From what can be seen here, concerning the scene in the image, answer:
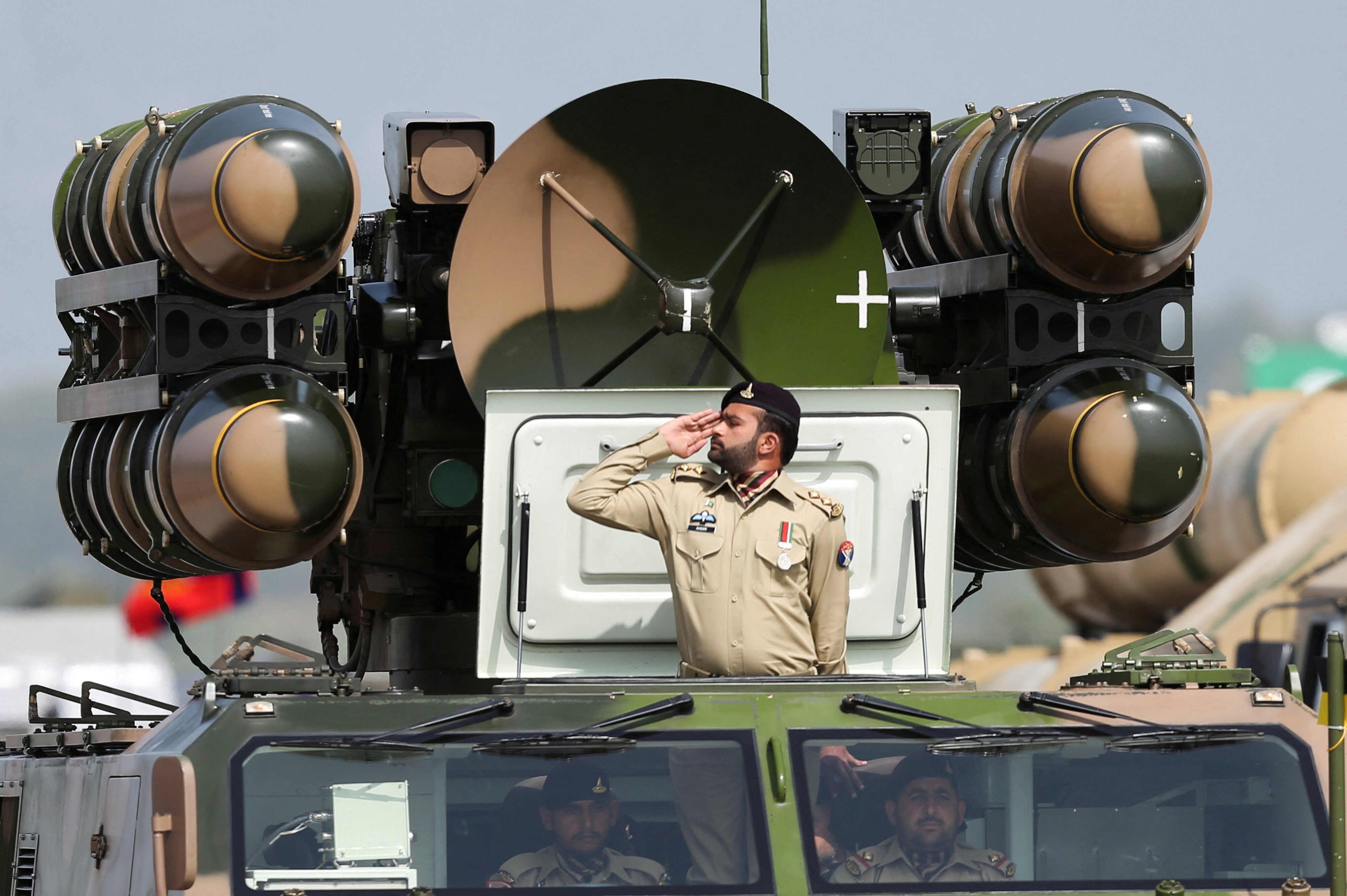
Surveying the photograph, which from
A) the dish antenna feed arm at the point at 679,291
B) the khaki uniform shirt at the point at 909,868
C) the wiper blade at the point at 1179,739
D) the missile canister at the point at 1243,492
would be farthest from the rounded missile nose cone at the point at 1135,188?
the missile canister at the point at 1243,492

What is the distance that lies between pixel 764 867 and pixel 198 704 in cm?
155

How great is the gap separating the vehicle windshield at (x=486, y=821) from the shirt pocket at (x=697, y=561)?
2.80 feet

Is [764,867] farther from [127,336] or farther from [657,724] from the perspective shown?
[127,336]

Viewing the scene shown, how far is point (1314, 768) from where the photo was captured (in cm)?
548

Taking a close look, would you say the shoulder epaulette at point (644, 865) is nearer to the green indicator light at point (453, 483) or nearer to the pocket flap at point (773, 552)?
the pocket flap at point (773, 552)

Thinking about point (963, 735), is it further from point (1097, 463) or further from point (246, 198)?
point (246, 198)

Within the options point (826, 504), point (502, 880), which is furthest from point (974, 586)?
point (502, 880)

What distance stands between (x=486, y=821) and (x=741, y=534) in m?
1.30

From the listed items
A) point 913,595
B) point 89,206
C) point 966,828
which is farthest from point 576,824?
point 89,206

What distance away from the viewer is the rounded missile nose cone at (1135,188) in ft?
23.8

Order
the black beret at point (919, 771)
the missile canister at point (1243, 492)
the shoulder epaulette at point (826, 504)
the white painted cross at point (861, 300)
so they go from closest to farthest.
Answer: the black beret at point (919, 771)
the shoulder epaulette at point (826, 504)
the white painted cross at point (861, 300)
the missile canister at point (1243, 492)

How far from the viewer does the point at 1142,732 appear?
5398mm

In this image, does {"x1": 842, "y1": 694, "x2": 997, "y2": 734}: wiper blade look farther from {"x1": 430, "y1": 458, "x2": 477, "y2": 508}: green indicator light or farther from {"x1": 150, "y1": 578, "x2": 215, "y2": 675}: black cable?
{"x1": 150, "y1": 578, "x2": 215, "y2": 675}: black cable

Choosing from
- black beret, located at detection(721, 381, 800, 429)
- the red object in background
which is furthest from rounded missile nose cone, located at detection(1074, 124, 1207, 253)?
the red object in background
